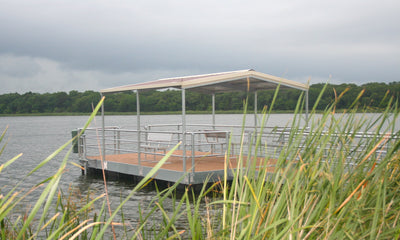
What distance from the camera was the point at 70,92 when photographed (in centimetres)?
5319

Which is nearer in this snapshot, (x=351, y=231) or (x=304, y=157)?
(x=351, y=231)

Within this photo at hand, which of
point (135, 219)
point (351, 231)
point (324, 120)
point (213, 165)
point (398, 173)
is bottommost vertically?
point (135, 219)

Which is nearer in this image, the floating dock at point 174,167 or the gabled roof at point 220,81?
the gabled roof at point 220,81

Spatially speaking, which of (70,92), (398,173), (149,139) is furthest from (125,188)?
(70,92)

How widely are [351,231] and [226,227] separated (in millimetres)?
640

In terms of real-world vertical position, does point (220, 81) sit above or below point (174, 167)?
above

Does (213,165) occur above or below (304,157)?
below

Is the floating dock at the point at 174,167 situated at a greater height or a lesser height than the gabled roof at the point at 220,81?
lesser

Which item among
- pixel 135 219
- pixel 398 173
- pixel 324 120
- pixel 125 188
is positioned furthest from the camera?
pixel 125 188

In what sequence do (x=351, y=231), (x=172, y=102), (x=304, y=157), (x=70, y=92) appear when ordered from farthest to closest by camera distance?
(x=70, y=92)
(x=172, y=102)
(x=304, y=157)
(x=351, y=231)

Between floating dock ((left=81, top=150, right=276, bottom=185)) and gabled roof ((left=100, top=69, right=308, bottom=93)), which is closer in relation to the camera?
gabled roof ((left=100, top=69, right=308, bottom=93))

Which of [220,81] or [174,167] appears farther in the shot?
[174,167]

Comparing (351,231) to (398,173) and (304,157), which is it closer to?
(304,157)

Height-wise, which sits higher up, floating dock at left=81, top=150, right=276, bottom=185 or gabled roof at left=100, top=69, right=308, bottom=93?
gabled roof at left=100, top=69, right=308, bottom=93
